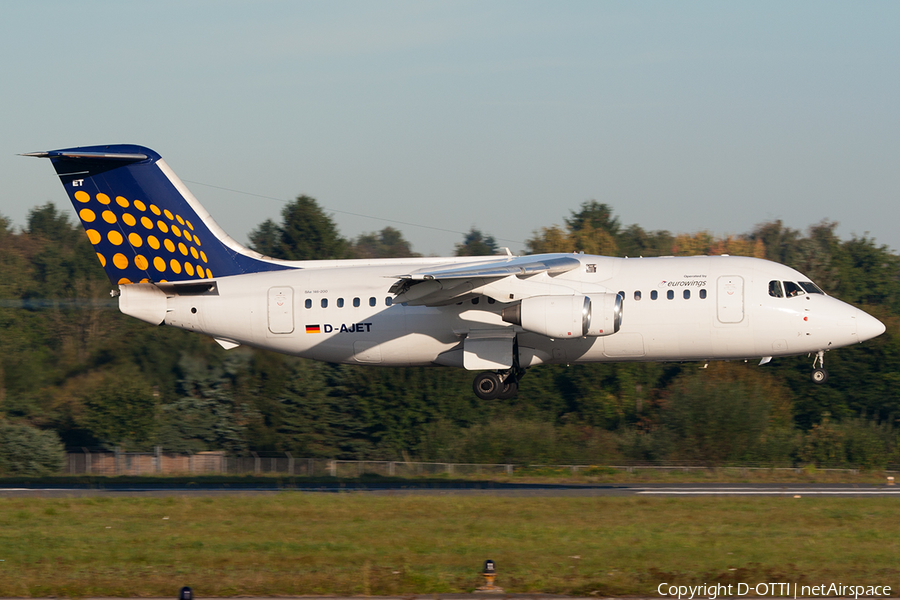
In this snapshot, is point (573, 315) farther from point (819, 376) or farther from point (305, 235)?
point (305, 235)

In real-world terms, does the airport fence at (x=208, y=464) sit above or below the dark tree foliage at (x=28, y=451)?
below

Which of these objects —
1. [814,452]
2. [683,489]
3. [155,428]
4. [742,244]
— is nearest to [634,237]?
[742,244]

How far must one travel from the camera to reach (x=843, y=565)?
14016 millimetres

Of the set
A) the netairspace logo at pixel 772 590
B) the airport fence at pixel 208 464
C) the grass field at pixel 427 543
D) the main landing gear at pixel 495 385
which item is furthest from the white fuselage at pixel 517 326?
the airport fence at pixel 208 464

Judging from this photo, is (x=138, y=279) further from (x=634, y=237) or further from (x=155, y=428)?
(x=634, y=237)

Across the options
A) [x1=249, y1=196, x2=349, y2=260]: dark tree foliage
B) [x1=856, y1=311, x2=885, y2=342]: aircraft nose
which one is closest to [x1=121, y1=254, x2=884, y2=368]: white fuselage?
[x1=856, y1=311, x2=885, y2=342]: aircraft nose

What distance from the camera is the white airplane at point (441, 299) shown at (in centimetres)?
2248

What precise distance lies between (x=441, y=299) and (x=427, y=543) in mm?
7937

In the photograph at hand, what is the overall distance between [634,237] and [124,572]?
261 feet

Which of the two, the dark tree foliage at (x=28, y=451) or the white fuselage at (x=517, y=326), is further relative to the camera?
the dark tree foliage at (x=28, y=451)

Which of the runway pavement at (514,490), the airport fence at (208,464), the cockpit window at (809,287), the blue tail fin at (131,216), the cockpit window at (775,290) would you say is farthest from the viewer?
the airport fence at (208,464)

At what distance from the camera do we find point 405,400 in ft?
178

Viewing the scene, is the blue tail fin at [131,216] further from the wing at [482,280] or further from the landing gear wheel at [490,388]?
the landing gear wheel at [490,388]

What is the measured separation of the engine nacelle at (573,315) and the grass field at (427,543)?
3.64 meters
